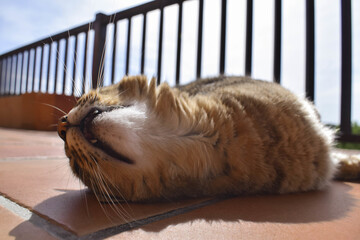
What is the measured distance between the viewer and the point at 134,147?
2.68 feet

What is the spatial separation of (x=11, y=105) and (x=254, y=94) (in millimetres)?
4946

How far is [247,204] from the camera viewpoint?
2.62ft

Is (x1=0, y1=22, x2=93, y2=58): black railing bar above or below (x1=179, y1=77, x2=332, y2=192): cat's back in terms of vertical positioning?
above

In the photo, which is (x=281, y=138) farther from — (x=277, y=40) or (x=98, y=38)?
(x=98, y=38)

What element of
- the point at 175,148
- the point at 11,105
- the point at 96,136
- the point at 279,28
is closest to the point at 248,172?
the point at 175,148

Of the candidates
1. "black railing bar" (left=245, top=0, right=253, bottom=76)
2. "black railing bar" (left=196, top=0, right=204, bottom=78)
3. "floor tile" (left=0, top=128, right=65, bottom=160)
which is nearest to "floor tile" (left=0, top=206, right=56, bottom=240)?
"floor tile" (left=0, top=128, right=65, bottom=160)

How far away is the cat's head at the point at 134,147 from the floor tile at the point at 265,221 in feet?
0.53

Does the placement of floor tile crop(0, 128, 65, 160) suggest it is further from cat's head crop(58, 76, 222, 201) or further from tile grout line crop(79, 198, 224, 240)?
tile grout line crop(79, 198, 224, 240)

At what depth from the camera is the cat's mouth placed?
0.82m

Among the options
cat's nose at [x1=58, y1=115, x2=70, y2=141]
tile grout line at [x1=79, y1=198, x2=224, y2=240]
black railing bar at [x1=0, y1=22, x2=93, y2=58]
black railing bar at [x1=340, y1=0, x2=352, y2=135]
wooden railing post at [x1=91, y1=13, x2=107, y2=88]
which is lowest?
tile grout line at [x1=79, y1=198, x2=224, y2=240]

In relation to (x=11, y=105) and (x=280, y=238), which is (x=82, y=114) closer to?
(x=280, y=238)

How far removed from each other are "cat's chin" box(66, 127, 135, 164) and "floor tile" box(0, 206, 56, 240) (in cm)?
27

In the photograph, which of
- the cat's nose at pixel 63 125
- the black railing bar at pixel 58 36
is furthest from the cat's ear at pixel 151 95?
the black railing bar at pixel 58 36

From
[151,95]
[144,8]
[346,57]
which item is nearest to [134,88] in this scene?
[151,95]
